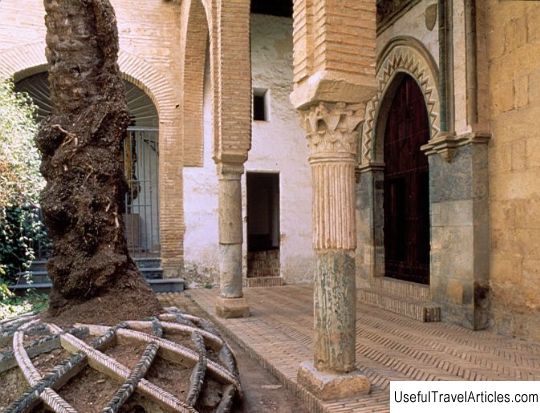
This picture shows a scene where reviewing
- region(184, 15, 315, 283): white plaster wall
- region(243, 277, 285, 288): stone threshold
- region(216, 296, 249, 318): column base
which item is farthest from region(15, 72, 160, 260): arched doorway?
region(216, 296, 249, 318): column base

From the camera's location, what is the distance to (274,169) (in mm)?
11523

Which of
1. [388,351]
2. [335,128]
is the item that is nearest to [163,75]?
[335,128]

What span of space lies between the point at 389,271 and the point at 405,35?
4191mm

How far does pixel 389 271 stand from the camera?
8.77 metres

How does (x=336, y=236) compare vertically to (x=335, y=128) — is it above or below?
below

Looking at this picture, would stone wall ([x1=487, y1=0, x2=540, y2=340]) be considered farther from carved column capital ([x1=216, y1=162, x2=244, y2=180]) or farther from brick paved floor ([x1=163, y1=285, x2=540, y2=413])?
carved column capital ([x1=216, y1=162, x2=244, y2=180])

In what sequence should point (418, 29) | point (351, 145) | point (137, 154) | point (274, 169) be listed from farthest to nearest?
point (137, 154)
point (274, 169)
point (418, 29)
point (351, 145)

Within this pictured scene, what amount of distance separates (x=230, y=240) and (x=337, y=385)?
152 inches

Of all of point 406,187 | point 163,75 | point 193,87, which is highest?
point 163,75

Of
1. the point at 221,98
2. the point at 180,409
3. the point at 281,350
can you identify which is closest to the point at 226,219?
the point at 221,98

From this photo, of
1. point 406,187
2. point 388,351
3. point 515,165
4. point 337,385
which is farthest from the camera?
point 406,187

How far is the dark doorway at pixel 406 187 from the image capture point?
25.0ft

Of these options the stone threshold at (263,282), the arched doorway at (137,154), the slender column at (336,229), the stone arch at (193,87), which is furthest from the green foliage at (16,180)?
the slender column at (336,229)

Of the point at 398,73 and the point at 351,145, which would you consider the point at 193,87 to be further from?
the point at 351,145
